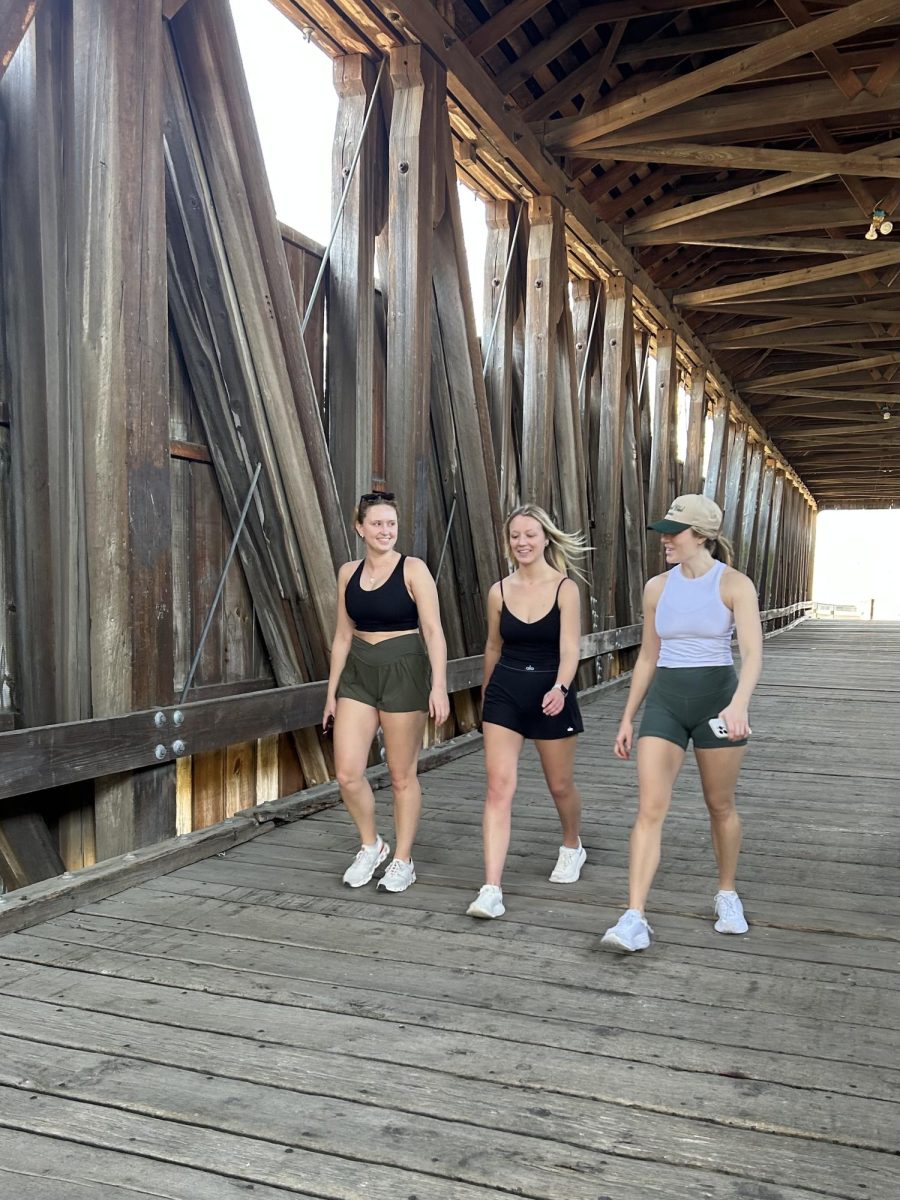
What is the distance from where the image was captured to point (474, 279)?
26.1ft

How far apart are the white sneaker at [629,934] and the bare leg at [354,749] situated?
39.5 inches

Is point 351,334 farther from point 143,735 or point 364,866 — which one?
point 364,866

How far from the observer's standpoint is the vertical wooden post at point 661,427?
39.7ft

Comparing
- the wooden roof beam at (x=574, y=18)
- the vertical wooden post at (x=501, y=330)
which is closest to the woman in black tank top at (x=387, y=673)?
the vertical wooden post at (x=501, y=330)

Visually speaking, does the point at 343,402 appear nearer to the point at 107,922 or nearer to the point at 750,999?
the point at 107,922

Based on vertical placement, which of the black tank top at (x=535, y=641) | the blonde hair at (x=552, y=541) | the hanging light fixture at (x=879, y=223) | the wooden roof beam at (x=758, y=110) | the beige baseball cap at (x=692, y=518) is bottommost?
the black tank top at (x=535, y=641)

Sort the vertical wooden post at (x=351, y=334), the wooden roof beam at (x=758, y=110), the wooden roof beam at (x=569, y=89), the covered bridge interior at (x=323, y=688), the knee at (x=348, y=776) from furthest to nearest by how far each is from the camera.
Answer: the wooden roof beam at (x=569, y=89)
the wooden roof beam at (x=758, y=110)
the vertical wooden post at (x=351, y=334)
the knee at (x=348, y=776)
the covered bridge interior at (x=323, y=688)

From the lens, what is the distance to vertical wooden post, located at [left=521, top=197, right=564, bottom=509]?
8.08 m

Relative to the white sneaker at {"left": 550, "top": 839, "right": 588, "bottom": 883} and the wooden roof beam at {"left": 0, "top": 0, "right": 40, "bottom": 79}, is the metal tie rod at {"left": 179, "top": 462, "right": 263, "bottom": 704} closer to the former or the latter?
the white sneaker at {"left": 550, "top": 839, "right": 588, "bottom": 883}

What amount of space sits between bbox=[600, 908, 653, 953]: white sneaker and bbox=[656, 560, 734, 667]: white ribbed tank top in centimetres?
76

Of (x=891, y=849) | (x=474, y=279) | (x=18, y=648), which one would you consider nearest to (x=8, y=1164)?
(x=18, y=648)

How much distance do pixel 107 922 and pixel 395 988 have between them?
39.7 inches

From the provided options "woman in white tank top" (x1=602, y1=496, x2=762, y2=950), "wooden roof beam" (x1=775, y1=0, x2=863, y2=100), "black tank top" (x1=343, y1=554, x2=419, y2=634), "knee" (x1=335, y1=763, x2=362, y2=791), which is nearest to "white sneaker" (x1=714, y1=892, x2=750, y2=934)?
"woman in white tank top" (x1=602, y1=496, x2=762, y2=950)

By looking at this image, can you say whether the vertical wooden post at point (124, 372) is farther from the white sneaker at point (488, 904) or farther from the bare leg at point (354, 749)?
the white sneaker at point (488, 904)
